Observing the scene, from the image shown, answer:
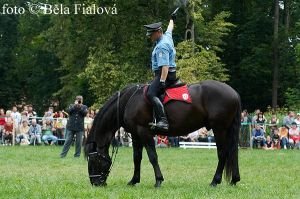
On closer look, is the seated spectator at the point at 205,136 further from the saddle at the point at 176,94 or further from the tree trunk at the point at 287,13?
the tree trunk at the point at 287,13

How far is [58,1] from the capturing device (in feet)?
147

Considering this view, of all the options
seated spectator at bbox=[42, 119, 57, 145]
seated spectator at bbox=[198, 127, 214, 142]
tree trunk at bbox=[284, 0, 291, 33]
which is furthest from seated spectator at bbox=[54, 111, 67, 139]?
tree trunk at bbox=[284, 0, 291, 33]

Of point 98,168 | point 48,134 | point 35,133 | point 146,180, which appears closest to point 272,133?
point 48,134

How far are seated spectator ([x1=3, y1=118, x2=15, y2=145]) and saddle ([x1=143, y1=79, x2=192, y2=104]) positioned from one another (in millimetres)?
18606

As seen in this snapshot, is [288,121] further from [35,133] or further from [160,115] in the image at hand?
[160,115]

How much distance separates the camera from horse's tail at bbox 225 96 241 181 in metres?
11.7

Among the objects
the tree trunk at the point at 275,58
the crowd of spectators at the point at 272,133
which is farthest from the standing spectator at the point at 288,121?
the tree trunk at the point at 275,58

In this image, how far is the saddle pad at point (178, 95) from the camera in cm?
1154

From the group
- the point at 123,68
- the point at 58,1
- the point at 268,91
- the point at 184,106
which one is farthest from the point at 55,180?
the point at 268,91

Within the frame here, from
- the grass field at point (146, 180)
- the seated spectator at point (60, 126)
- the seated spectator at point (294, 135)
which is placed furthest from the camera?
the seated spectator at point (60, 126)

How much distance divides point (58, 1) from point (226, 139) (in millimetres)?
34576

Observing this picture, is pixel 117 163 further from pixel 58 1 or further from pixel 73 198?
pixel 58 1

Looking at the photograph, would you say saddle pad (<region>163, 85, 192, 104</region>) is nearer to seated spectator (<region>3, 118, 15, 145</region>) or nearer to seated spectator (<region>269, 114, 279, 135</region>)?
seated spectator (<region>3, 118, 15, 145</region>)

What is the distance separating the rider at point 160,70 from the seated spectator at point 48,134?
19081mm
